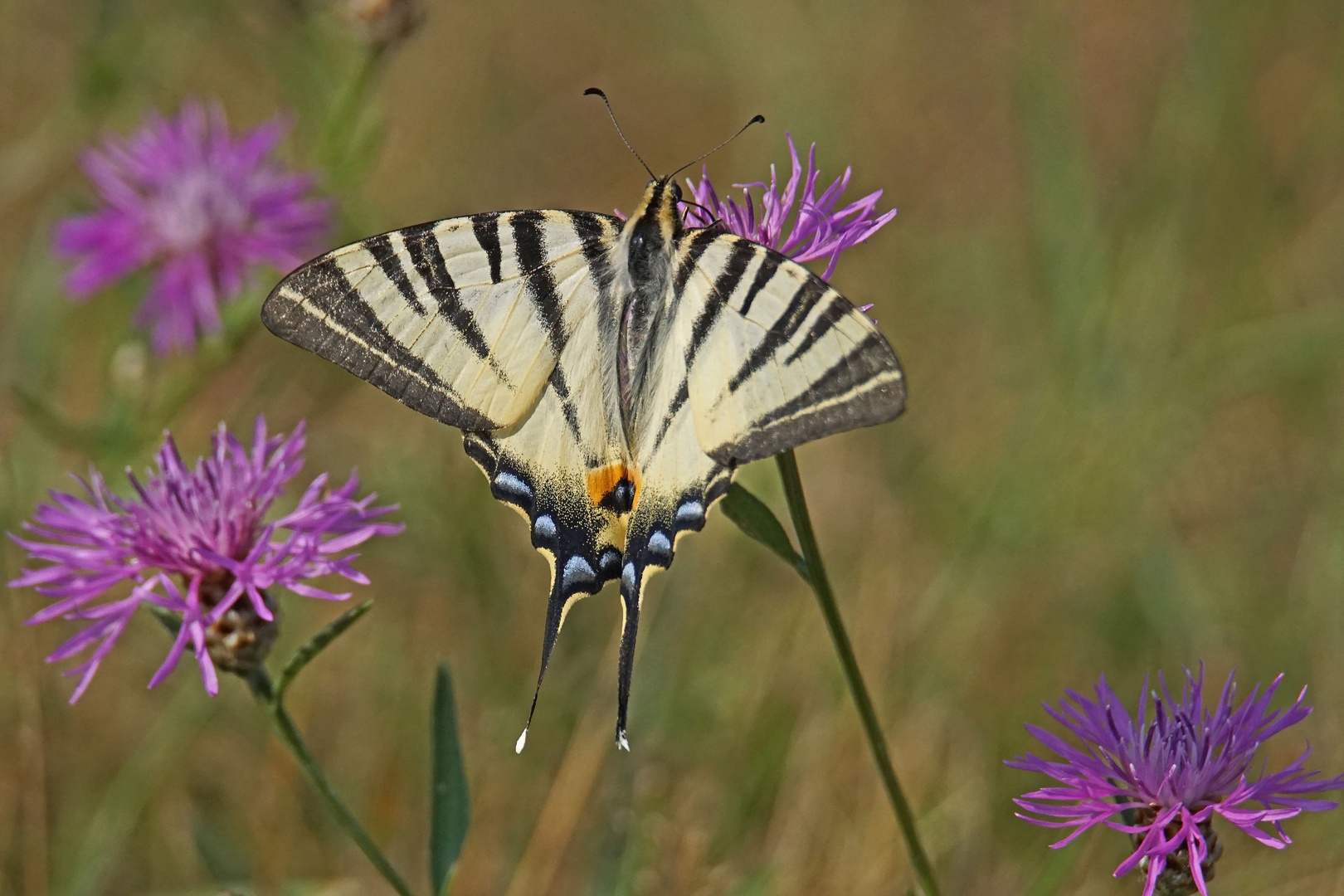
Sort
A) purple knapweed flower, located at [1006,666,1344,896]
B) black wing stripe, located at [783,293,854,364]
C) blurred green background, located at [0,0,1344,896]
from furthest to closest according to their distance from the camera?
1. blurred green background, located at [0,0,1344,896]
2. black wing stripe, located at [783,293,854,364]
3. purple knapweed flower, located at [1006,666,1344,896]

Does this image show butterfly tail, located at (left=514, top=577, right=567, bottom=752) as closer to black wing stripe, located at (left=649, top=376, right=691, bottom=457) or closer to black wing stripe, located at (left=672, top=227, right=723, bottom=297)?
black wing stripe, located at (left=649, top=376, right=691, bottom=457)

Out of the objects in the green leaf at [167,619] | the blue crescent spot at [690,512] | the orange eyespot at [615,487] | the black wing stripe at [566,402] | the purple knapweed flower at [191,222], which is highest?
the purple knapweed flower at [191,222]

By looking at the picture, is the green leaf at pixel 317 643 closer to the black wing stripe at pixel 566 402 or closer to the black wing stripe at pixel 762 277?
the black wing stripe at pixel 566 402

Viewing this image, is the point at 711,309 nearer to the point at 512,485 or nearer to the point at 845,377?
the point at 845,377

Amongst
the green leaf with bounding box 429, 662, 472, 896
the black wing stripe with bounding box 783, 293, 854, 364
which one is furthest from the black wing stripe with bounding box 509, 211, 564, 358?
the green leaf with bounding box 429, 662, 472, 896

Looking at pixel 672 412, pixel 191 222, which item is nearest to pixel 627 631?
pixel 672 412

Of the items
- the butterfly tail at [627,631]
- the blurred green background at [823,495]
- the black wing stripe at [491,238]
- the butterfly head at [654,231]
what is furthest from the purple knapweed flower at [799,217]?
the blurred green background at [823,495]
